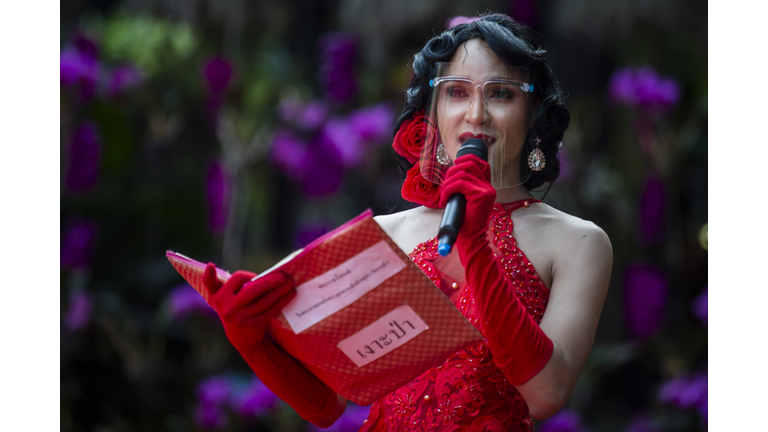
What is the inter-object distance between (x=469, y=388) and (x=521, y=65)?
0.63 meters

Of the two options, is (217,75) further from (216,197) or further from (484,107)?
(484,107)

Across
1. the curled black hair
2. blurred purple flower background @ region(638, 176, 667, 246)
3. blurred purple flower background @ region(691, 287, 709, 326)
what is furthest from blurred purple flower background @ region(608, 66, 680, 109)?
the curled black hair

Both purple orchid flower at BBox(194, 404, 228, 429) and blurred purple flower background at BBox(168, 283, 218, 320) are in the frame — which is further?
blurred purple flower background at BBox(168, 283, 218, 320)

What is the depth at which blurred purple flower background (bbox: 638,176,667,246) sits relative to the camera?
2.93 m

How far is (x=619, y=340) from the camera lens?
9.91ft

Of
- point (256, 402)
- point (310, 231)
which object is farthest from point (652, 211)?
point (256, 402)

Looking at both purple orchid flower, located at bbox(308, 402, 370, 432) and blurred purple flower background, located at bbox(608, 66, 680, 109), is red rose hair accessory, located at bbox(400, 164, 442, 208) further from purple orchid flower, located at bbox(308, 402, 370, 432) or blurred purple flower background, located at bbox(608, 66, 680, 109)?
blurred purple flower background, located at bbox(608, 66, 680, 109)

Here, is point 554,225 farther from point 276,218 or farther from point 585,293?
point 276,218

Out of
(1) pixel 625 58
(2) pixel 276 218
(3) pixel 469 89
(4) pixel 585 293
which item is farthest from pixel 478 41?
(2) pixel 276 218

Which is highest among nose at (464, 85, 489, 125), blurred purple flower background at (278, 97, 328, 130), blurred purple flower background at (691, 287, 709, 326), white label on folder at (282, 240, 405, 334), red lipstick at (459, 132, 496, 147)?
nose at (464, 85, 489, 125)

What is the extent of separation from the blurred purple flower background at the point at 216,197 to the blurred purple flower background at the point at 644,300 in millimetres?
1896

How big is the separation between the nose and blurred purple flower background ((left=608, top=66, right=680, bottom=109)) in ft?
6.22

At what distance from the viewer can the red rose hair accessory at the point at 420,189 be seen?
1428mm

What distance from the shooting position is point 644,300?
288cm
